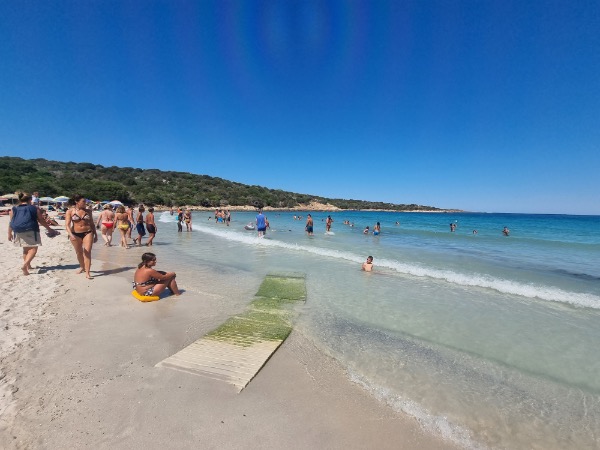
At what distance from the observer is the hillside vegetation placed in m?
49.5

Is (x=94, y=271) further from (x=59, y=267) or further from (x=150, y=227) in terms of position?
(x=150, y=227)

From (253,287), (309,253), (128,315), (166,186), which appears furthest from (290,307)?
(166,186)

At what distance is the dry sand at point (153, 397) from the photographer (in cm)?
238

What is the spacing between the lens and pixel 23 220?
619 centimetres

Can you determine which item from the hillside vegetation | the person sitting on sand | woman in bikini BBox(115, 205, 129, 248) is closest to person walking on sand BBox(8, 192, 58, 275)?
the person sitting on sand

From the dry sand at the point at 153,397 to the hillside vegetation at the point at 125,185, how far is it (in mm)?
51799

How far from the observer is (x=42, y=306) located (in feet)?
15.9

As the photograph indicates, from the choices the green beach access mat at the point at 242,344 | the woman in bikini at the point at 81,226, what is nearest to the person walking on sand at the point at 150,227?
the woman in bikini at the point at 81,226

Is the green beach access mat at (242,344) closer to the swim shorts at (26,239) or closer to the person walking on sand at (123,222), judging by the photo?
the swim shorts at (26,239)

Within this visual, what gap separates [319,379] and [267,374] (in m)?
0.58

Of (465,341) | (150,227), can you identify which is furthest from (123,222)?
(465,341)

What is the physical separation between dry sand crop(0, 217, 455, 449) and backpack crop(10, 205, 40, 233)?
224 cm

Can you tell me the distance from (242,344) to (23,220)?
5.66 metres

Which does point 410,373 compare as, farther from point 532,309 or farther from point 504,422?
point 532,309
